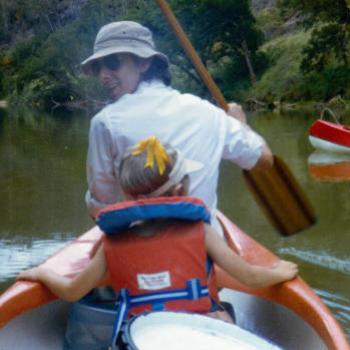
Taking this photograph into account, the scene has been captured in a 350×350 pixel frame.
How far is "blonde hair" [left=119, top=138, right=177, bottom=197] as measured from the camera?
1913mm

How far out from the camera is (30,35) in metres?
51.3

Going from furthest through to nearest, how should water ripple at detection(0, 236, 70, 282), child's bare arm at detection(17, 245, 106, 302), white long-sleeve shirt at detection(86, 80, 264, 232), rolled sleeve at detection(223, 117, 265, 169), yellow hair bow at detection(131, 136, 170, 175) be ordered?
water ripple at detection(0, 236, 70, 282) < rolled sleeve at detection(223, 117, 265, 169) < white long-sleeve shirt at detection(86, 80, 264, 232) < child's bare arm at detection(17, 245, 106, 302) < yellow hair bow at detection(131, 136, 170, 175)

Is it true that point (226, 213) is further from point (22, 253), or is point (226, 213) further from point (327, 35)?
point (327, 35)

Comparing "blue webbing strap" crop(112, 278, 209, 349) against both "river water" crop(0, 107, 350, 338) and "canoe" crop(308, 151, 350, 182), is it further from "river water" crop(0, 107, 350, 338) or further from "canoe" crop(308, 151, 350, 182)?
"canoe" crop(308, 151, 350, 182)

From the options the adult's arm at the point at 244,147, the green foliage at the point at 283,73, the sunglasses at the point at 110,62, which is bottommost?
the green foliage at the point at 283,73

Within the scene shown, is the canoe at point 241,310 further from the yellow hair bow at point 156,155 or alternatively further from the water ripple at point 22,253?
the water ripple at point 22,253

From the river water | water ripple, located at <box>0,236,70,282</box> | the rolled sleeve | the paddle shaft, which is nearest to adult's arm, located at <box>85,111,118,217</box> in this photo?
the rolled sleeve

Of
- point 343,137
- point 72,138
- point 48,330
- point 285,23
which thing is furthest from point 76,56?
point 48,330

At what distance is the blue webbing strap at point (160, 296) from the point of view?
6.44ft

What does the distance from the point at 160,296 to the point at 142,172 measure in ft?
0.95

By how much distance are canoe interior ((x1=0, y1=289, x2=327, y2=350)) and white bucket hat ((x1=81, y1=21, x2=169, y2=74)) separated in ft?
2.54

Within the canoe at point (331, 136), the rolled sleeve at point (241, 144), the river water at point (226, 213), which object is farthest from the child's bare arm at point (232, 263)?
the canoe at point (331, 136)

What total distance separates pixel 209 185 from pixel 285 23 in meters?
32.4

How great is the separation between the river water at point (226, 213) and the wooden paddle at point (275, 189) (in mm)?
477
